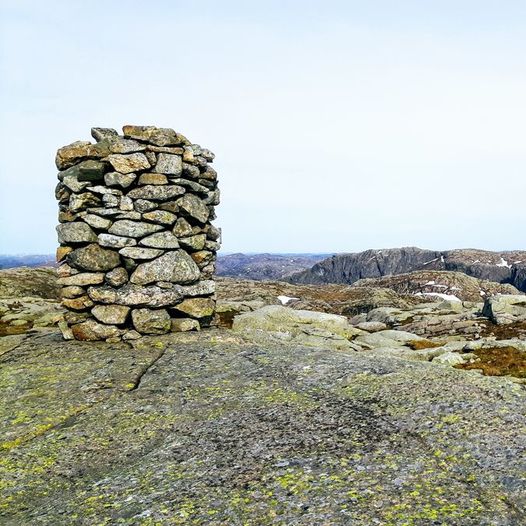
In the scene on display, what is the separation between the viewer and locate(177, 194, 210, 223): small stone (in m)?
23.0

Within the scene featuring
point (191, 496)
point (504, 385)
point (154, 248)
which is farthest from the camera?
point (154, 248)

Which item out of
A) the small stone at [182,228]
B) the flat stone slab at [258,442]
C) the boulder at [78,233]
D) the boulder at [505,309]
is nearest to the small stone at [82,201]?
the boulder at [78,233]

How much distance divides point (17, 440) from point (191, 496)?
6.29 meters

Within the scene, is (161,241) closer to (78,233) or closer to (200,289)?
(200,289)

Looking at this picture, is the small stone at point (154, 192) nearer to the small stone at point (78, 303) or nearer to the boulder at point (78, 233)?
the boulder at point (78, 233)

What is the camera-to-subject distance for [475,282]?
164 meters

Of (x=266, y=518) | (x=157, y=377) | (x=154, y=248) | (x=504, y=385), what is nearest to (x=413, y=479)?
(x=266, y=518)

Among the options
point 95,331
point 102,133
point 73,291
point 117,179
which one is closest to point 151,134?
point 102,133

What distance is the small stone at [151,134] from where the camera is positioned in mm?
22172

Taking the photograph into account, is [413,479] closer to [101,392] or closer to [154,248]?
[101,392]

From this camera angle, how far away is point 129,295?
2183 cm

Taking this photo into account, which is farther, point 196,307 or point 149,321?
point 196,307

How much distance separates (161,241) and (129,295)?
3036 mm

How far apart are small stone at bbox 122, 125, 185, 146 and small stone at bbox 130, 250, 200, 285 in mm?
5478
